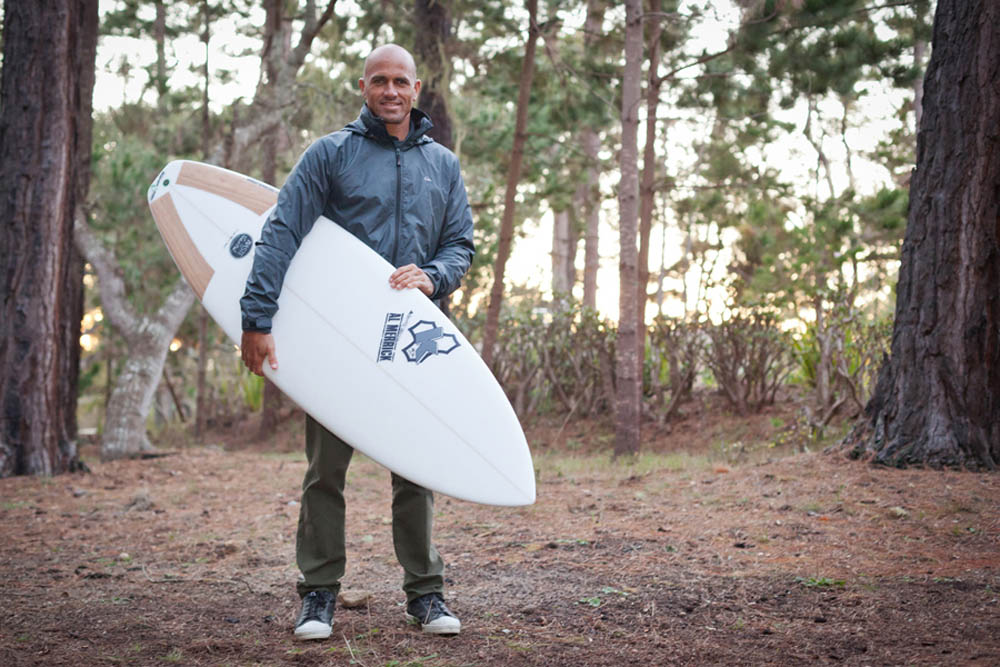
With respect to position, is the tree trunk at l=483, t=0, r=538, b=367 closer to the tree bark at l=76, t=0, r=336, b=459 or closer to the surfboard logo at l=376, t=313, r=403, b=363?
the tree bark at l=76, t=0, r=336, b=459

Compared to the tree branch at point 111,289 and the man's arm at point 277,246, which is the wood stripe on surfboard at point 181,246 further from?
the tree branch at point 111,289

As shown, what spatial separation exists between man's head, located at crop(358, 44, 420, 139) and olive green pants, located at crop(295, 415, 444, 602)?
963 millimetres

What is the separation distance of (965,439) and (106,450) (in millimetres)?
7016

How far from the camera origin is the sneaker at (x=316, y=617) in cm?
244

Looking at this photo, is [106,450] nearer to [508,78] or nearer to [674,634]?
[508,78]

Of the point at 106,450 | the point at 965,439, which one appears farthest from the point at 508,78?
the point at 965,439

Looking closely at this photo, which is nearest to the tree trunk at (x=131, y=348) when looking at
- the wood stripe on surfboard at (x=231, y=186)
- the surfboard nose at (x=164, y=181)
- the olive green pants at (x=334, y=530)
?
the surfboard nose at (x=164, y=181)

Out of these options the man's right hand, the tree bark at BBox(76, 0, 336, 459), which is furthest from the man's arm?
the tree bark at BBox(76, 0, 336, 459)

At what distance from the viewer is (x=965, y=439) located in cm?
433

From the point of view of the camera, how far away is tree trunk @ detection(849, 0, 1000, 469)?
4.29 meters

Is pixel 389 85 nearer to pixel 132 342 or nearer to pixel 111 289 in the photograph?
pixel 132 342

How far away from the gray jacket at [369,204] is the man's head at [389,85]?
0.11 feet

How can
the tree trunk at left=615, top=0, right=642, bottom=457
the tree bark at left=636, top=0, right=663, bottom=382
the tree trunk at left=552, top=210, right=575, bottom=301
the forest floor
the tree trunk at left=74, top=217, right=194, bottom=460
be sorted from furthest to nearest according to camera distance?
the tree trunk at left=552, top=210, right=575, bottom=301 → the tree trunk at left=74, top=217, right=194, bottom=460 → the tree bark at left=636, top=0, right=663, bottom=382 → the tree trunk at left=615, top=0, right=642, bottom=457 → the forest floor

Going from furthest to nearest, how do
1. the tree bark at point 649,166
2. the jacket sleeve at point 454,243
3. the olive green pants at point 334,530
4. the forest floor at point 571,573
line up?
the tree bark at point 649,166
the jacket sleeve at point 454,243
the olive green pants at point 334,530
the forest floor at point 571,573
